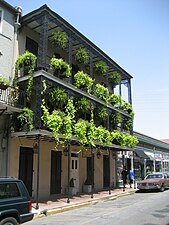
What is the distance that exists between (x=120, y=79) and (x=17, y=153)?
12659mm

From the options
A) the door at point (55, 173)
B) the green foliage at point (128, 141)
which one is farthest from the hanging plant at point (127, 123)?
the door at point (55, 173)

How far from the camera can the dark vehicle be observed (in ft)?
22.7

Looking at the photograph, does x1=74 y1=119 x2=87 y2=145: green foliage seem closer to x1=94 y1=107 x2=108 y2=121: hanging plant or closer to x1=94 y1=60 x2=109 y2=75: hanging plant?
x1=94 y1=107 x2=108 y2=121: hanging plant

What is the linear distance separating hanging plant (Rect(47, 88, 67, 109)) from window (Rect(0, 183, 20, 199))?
762cm

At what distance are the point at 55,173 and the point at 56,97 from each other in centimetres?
527

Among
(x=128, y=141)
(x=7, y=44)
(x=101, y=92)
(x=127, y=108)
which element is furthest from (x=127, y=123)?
(x=7, y=44)

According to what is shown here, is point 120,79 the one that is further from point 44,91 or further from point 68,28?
point 44,91

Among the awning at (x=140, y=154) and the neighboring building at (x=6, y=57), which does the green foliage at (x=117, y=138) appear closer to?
the awning at (x=140, y=154)

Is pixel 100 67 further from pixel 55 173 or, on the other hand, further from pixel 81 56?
pixel 55 173

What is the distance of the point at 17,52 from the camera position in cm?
1561

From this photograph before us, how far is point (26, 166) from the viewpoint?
1507cm

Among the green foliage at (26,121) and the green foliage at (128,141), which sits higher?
the green foliage at (26,121)

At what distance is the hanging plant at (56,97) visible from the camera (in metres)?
14.8

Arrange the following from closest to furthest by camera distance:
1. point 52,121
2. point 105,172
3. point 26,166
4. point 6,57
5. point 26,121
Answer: point 26,121, point 52,121, point 6,57, point 26,166, point 105,172
